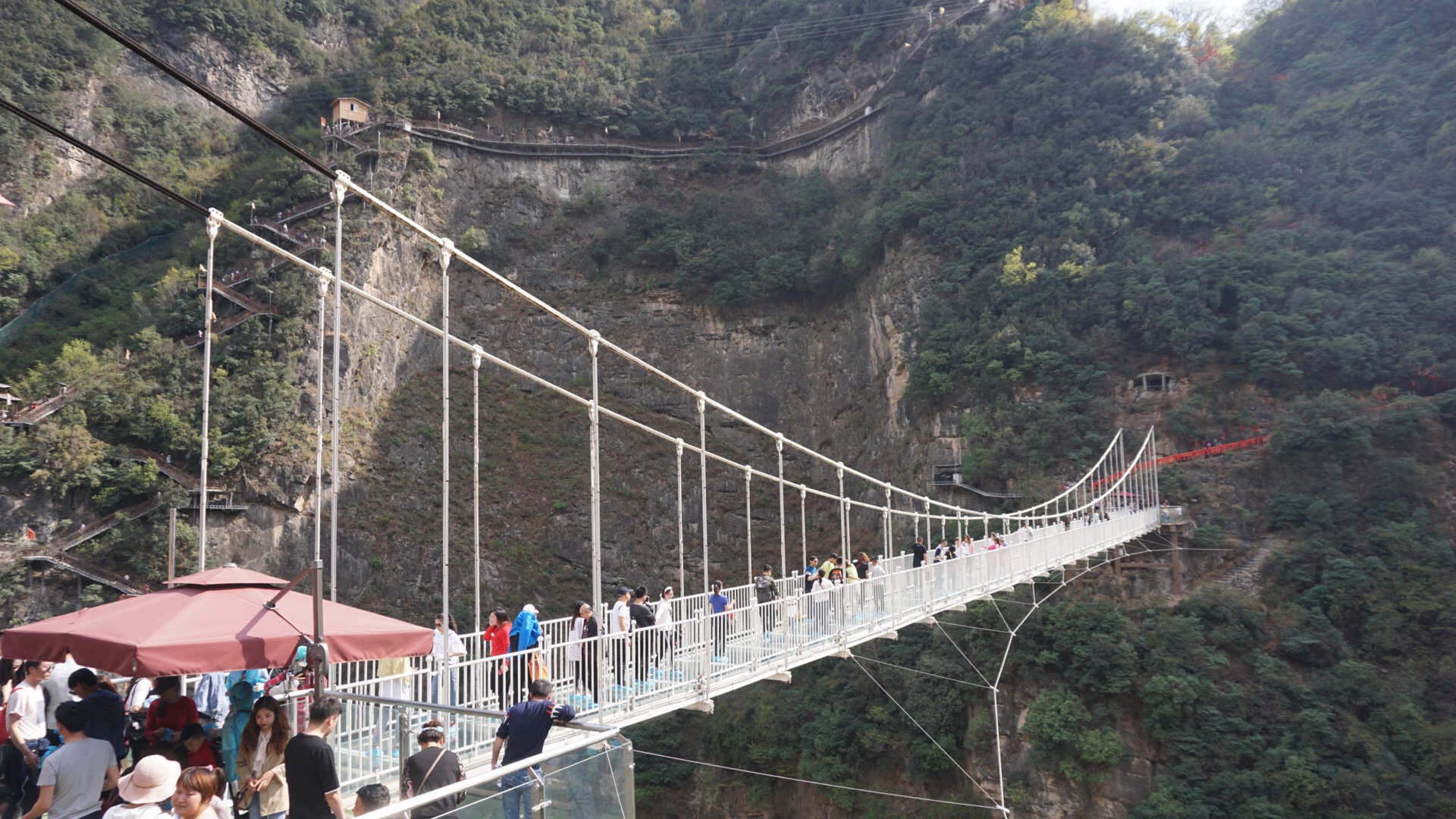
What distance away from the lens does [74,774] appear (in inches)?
142

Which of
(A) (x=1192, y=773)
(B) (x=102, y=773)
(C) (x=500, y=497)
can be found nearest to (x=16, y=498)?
(C) (x=500, y=497)

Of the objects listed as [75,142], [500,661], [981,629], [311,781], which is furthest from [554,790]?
[981,629]

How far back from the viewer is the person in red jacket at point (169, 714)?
432 cm

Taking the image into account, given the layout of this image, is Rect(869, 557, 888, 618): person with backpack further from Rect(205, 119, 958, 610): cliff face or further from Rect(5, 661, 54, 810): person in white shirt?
Rect(205, 119, 958, 610): cliff face

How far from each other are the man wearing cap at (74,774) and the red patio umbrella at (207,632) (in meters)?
0.25

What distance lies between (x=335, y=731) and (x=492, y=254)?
2514 centimetres

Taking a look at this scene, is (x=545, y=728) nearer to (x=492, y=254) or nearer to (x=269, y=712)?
(x=269, y=712)

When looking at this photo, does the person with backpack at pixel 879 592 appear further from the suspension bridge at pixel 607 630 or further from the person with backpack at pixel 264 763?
the person with backpack at pixel 264 763

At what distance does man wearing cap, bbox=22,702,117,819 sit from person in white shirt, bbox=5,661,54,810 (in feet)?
2.89

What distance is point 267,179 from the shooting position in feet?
83.9

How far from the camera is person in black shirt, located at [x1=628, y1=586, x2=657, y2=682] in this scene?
287 inches

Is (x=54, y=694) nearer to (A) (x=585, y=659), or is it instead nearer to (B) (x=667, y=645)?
(A) (x=585, y=659)

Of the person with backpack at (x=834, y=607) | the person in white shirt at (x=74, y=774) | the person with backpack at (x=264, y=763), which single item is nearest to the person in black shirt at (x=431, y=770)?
the person with backpack at (x=264, y=763)

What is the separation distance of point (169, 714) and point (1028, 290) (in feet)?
74.1
